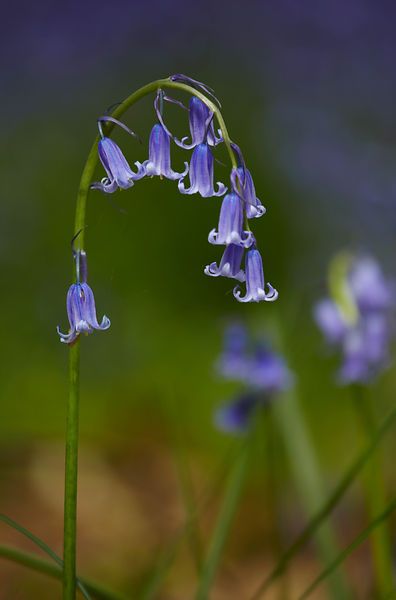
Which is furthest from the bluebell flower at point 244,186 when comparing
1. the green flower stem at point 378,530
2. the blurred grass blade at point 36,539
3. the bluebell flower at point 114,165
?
the green flower stem at point 378,530

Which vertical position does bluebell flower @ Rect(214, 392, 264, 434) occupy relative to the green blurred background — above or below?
below

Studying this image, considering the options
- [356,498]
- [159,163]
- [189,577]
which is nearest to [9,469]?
[189,577]

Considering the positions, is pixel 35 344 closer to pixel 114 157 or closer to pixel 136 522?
pixel 136 522

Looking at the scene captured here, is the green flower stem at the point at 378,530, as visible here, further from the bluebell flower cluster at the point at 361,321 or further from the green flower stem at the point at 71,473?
the green flower stem at the point at 71,473

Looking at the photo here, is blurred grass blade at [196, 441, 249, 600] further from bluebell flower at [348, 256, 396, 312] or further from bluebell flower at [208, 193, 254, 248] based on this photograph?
bluebell flower at [208, 193, 254, 248]

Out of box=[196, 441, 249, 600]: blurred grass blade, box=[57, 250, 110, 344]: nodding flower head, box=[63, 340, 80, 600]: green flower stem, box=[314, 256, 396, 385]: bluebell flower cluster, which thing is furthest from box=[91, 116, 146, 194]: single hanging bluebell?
box=[314, 256, 396, 385]: bluebell flower cluster

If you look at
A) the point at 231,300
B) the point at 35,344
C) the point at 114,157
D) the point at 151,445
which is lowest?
the point at 114,157
